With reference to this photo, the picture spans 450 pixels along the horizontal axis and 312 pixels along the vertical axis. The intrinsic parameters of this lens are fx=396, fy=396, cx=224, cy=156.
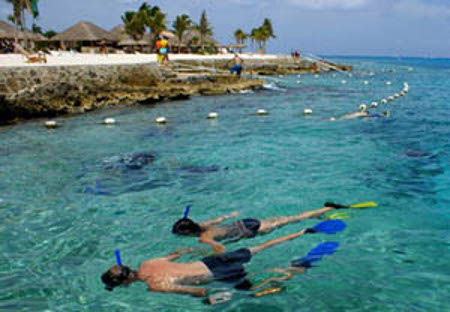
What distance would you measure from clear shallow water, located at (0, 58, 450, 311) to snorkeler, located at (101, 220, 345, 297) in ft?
0.52

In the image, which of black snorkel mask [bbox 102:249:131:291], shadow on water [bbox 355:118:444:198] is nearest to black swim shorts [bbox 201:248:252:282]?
black snorkel mask [bbox 102:249:131:291]

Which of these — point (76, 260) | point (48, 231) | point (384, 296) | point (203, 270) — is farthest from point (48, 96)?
point (384, 296)

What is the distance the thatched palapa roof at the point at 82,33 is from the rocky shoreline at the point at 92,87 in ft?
63.6

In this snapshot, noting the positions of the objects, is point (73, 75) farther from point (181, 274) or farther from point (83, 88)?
point (181, 274)

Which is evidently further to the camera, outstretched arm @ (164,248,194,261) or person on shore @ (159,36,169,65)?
person on shore @ (159,36,169,65)

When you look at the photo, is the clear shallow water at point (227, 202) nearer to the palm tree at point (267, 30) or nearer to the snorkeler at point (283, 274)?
the snorkeler at point (283, 274)

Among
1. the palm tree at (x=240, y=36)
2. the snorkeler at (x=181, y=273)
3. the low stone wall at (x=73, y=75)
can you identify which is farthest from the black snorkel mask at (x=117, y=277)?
the palm tree at (x=240, y=36)

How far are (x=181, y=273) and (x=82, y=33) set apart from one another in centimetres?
4748

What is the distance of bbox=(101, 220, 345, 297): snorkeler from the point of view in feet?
15.6

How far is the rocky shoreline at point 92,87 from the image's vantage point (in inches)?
732

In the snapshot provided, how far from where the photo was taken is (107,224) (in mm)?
7211

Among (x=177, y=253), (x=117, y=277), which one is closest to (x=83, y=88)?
(x=177, y=253)

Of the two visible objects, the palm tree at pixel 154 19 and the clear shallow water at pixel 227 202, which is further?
the palm tree at pixel 154 19

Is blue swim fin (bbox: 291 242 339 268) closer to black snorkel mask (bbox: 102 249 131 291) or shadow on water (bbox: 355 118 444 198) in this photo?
black snorkel mask (bbox: 102 249 131 291)
